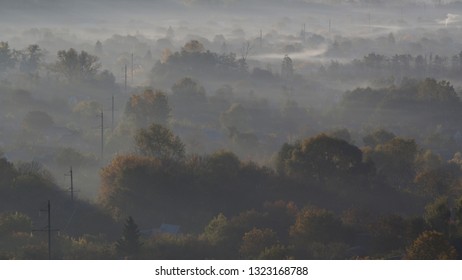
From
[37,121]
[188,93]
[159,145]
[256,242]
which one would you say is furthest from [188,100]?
[256,242]

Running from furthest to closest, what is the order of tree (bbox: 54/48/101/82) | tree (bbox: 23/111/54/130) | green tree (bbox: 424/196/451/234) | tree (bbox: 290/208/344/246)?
tree (bbox: 54/48/101/82) < tree (bbox: 23/111/54/130) < tree (bbox: 290/208/344/246) < green tree (bbox: 424/196/451/234)

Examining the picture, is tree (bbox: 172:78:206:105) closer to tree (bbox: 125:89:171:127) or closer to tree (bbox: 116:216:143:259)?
tree (bbox: 125:89:171:127)

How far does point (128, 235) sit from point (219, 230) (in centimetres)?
1257

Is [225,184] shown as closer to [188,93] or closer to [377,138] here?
[377,138]

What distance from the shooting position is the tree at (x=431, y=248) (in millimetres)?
50031

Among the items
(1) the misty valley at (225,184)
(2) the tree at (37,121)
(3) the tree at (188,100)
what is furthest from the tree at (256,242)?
(3) the tree at (188,100)

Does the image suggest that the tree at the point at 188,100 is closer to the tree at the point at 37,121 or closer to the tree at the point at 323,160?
the tree at the point at 37,121

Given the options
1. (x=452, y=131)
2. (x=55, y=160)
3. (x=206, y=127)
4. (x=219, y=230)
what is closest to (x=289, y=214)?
(x=219, y=230)

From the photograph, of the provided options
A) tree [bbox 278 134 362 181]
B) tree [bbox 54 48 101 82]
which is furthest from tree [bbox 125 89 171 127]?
tree [bbox 278 134 362 181]

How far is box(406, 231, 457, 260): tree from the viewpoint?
50.0 m

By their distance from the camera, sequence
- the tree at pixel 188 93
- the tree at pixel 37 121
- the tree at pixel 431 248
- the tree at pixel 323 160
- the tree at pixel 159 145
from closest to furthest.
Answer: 1. the tree at pixel 431 248
2. the tree at pixel 323 160
3. the tree at pixel 159 145
4. the tree at pixel 37 121
5. the tree at pixel 188 93

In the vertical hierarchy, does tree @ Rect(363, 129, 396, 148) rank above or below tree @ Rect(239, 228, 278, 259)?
above

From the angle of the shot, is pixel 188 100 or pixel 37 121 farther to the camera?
pixel 188 100

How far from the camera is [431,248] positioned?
50938mm
